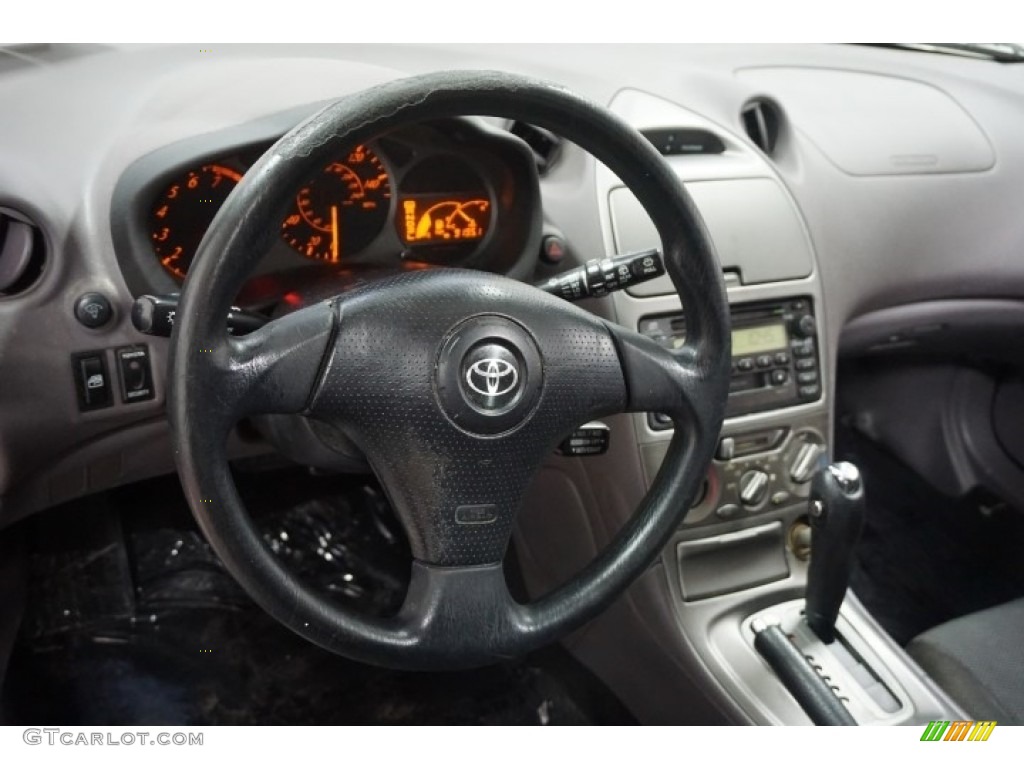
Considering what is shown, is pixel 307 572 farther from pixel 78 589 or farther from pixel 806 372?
pixel 806 372

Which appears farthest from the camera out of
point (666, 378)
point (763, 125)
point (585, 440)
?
point (763, 125)

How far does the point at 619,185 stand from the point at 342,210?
1.21 feet

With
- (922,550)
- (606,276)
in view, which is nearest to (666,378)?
(606,276)

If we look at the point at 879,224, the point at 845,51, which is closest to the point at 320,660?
the point at 879,224

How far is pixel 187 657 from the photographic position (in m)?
1.53

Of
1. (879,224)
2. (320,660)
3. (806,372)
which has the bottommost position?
(320,660)

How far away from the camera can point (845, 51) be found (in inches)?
64.9

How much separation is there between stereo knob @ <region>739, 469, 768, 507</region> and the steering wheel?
396 mm

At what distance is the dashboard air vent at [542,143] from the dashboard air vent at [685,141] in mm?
135

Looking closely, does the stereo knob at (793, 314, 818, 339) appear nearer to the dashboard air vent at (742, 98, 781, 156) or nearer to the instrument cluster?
the dashboard air vent at (742, 98, 781, 156)

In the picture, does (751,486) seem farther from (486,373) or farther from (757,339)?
(486,373)

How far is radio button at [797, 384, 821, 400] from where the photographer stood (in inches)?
52.8

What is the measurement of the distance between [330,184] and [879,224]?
2.80ft

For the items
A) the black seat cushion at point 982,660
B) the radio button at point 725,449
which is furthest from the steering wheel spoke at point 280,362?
the black seat cushion at point 982,660
